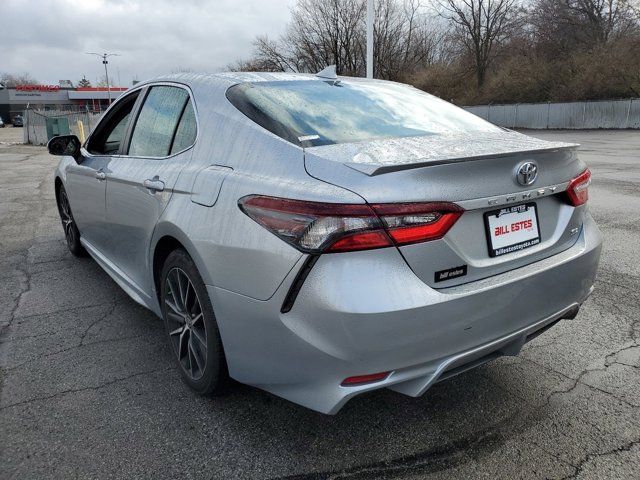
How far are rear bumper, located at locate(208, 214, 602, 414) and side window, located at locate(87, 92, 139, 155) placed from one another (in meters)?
2.02

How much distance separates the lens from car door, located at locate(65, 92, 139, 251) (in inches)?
145

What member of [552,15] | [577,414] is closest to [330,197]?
[577,414]

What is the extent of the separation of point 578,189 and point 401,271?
3.91ft

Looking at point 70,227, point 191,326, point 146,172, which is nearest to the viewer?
point 191,326

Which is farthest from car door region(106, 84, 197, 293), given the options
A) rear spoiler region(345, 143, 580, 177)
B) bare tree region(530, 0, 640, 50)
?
bare tree region(530, 0, 640, 50)

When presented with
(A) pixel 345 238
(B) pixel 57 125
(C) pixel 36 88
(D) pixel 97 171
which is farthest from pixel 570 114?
(C) pixel 36 88

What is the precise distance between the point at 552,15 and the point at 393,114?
48.1m

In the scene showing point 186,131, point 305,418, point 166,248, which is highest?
point 186,131

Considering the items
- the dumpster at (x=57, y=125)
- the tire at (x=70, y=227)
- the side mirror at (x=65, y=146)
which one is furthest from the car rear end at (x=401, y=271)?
the dumpster at (x=57, y=125)

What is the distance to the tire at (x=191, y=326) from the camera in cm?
236

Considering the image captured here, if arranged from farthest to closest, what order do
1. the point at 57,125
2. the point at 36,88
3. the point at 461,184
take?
the point at 36,88, the point at 57,125, the point at 461,184

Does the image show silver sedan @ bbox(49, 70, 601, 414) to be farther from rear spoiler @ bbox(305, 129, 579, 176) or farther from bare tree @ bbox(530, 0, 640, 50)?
bare tree @ bbox(530, 0, 640, 50)

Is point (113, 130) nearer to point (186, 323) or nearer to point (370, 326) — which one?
point (186, 323)

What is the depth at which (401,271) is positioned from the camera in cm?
184
